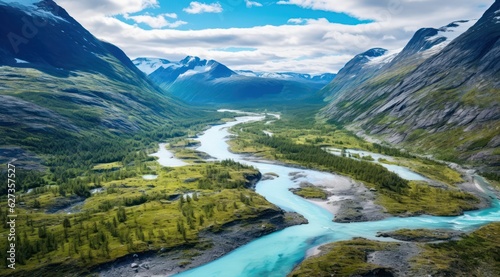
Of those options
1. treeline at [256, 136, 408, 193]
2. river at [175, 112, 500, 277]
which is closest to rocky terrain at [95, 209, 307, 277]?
river at [175, 112, 500, 277]

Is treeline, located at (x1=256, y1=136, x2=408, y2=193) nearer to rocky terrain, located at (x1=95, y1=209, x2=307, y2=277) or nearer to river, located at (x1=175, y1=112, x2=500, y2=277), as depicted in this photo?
river, located at (x1=175, y1=112, x2=500, y2=277)

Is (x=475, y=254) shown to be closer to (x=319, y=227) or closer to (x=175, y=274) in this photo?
(x=319, y=227)

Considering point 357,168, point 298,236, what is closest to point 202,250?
point 298,236

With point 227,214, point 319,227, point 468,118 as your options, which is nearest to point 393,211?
point 319,227

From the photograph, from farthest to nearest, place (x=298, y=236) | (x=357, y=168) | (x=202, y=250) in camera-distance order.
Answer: (x=357, y=168) → (x=298, y=236) → (x=202, y=250)

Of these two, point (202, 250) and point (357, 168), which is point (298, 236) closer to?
point (202, 250)

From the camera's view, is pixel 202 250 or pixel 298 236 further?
pixel 298 236

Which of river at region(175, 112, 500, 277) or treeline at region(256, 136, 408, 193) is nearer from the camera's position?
river at region(175, 112, 500, 277)

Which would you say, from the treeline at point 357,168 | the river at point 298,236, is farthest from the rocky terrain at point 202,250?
the treeline at point 357,168

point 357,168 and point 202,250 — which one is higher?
point 357,168

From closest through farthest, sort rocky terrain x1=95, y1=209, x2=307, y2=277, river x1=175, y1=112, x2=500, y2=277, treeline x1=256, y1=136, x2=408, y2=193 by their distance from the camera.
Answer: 1. rocky terrain x1=95, y1=209, x2=307, y2=277
2. river x1=175, y1=112, x2=500, y2=277
3. treeline x1=256, y1=136, x2=408, y2=193

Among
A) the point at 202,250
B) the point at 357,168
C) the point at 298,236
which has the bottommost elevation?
the point at 202,250

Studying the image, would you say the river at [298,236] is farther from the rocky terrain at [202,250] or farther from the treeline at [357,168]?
the treeline at [357,168]
